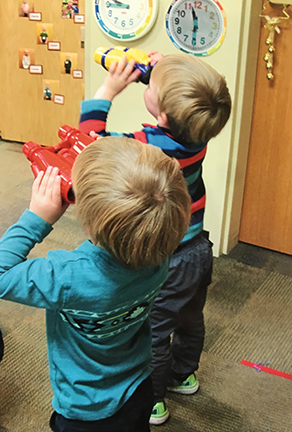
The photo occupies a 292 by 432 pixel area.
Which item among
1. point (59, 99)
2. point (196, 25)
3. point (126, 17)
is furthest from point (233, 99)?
point (59, 99)

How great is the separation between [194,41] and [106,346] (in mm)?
1613

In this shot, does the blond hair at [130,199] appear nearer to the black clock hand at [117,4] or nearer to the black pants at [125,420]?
the black pants at [125,420]

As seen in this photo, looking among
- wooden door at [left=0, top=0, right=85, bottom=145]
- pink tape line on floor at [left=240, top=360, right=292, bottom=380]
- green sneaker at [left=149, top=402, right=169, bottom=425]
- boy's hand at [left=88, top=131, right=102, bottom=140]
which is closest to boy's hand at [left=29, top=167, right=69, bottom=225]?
boy's hand at [left=88, top=131, right=102, bottom=140]

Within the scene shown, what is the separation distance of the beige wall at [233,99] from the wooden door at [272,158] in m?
0.05

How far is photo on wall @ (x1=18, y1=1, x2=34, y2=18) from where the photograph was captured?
11.5 ft

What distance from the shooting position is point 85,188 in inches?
29.2

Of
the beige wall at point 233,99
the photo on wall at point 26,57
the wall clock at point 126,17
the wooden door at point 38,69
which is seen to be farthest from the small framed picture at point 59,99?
the wall clock at point 126,17

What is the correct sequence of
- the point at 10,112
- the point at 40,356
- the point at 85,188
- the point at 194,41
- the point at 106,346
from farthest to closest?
the point at 10,112
the point at 194,41
the point at 40,356
the point at 106,346
the point at 85,188

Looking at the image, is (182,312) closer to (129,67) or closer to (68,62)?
(129,67)

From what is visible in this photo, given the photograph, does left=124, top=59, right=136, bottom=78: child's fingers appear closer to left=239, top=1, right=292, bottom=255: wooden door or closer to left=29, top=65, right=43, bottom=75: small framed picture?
left=239, top=1, right=292, bottom=255: wooden door

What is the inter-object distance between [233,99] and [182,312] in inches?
43.6

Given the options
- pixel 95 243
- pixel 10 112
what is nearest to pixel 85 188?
pixel 95 243

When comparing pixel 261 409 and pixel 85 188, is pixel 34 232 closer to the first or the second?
pixel 85 188

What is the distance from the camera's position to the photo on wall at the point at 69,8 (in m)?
3.36
